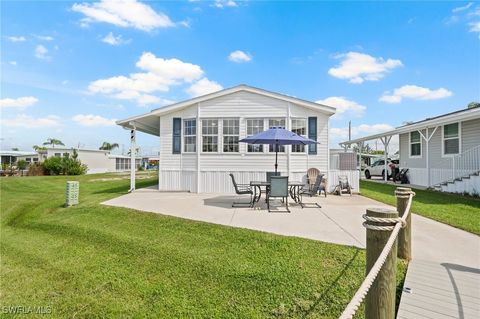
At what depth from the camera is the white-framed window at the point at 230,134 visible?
1148 centimetres

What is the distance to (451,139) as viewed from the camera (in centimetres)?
1320

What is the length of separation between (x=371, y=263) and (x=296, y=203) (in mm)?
6942

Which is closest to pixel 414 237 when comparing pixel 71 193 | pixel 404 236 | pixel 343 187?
pixel 404 236

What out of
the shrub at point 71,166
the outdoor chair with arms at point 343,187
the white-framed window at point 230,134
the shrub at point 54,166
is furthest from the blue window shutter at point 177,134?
the shrub at point 54,166

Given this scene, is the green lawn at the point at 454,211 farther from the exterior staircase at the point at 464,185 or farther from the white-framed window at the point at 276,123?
the white-framed window at the point at 276,123

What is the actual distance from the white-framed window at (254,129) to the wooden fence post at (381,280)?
9593mm

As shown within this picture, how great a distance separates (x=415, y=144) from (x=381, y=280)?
57.3ft

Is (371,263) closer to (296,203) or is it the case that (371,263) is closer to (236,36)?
(296,203)

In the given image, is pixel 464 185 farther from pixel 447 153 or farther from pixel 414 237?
pixel 414 237

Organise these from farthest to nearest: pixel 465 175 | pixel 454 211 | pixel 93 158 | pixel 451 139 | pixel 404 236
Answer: pixel 93 158
pixel 451 139
pixel 465 175
pixel 454 211
pixel 404 236

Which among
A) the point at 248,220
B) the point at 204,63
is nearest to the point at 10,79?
the point at 204,63

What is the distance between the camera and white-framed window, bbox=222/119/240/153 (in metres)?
11.5

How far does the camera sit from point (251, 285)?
363 cm

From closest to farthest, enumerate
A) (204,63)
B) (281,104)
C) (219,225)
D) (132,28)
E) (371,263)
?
(371,263)
(219,225)
(281,104)
(132,28)
(204,63)
